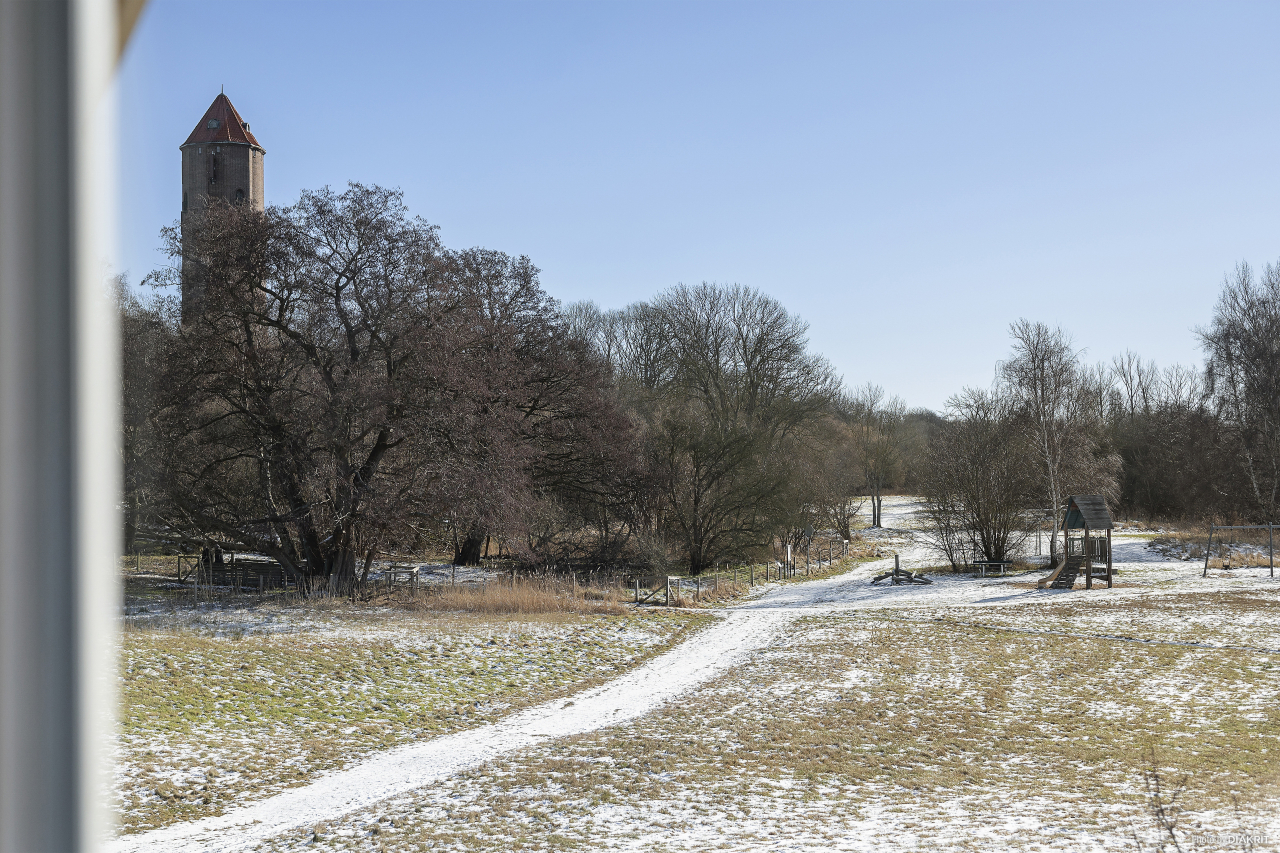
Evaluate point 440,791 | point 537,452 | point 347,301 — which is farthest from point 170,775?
point 537,452

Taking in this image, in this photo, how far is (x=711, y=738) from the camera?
394 inches

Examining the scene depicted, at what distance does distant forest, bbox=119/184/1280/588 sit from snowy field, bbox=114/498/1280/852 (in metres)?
4.98

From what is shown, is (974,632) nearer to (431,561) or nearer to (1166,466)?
(431,561)

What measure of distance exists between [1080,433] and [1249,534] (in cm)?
1027

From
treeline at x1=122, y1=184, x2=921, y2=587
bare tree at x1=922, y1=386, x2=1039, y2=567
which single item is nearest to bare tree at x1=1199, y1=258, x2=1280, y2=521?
bare tree at x1=922, y1=386, x2=1039, y2=567

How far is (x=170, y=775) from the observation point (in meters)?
8.31

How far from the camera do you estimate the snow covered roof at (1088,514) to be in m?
25.4

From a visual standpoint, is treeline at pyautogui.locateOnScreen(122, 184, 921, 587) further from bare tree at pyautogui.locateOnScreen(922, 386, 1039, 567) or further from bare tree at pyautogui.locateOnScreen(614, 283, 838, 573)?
bare tree at pyautogui.locateOnScreen(922, 386, 1039, 567)

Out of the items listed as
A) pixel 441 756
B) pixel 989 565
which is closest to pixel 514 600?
pixel 441 756

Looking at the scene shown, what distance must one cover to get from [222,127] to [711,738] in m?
55.7

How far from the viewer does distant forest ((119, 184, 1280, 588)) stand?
65.0 ft

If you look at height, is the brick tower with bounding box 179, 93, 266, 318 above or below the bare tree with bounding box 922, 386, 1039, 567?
above

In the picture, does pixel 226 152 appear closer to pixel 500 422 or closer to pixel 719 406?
pixel 719 406

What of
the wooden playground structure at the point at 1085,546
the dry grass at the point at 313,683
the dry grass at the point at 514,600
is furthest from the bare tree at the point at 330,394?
the wooden playground structure at the point at 1085,546
